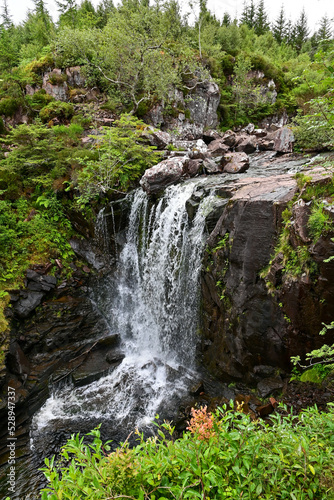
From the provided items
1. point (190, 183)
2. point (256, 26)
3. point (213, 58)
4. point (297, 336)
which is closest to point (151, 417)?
point (297, 336)

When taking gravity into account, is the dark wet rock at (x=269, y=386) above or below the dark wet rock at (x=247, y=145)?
below

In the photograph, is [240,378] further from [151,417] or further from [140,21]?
[140,21]

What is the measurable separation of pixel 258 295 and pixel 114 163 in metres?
9.13

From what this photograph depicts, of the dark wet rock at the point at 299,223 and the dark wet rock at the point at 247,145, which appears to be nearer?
the dark wet rock at the point at 299,223

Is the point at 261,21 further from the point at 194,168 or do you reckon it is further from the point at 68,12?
the point at 194,168

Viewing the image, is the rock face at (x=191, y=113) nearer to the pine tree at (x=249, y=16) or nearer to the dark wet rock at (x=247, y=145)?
the dark wet rock at (x=247, y=145)

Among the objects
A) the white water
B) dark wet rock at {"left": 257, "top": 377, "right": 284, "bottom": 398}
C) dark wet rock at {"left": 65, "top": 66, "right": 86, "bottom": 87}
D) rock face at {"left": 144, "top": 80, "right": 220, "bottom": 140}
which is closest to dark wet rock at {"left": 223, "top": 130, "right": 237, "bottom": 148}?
rock face at {"left": 144, "top": 80, "right": 220, "bottom": 140}

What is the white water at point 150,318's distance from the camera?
890cm

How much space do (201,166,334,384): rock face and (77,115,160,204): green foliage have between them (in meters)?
6.15

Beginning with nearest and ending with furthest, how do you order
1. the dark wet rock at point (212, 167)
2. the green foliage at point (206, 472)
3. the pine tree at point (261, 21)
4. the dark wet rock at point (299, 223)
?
the green foliage at point (206, 472), the dark wet rock at point (299, 223), the dark wet rock at point (212, 167), the pine tree at point (261, 21)

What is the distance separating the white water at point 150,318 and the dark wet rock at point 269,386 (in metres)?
2.84

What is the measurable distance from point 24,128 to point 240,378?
13457 mm

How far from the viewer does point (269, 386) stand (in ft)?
22.1

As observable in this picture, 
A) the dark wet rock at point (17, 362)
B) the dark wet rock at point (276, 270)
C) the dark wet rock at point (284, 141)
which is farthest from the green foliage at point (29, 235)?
the dark wet rock at point (284, 141)
